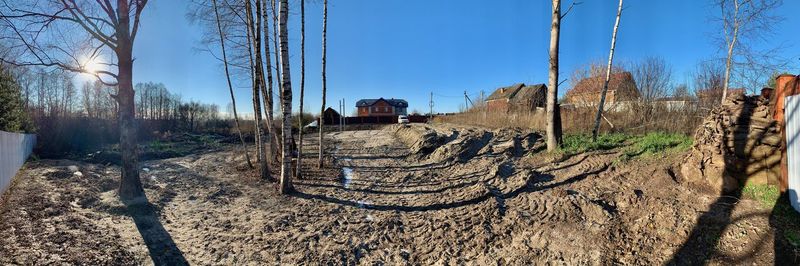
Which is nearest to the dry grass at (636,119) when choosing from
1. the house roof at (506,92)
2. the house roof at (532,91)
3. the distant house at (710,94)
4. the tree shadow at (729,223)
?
the distant house at (710,94)

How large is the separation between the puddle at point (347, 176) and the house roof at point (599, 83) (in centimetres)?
1095

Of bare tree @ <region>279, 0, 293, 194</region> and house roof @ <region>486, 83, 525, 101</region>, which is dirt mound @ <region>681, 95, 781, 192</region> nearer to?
bare tree @ <region>279, 0, 293, 194</region>

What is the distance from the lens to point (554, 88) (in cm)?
910

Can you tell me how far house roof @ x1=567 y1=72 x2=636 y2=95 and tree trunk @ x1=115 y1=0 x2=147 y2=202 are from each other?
52.0 feet

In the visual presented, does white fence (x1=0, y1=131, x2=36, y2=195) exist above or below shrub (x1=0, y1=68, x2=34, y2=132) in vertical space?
below

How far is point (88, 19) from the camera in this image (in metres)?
7.55

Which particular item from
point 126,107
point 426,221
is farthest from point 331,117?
point 426,221

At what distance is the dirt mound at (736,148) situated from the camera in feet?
15.7

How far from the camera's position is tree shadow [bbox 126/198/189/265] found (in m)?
4.75

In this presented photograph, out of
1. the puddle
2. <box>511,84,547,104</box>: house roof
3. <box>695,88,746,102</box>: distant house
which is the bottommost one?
the puddle

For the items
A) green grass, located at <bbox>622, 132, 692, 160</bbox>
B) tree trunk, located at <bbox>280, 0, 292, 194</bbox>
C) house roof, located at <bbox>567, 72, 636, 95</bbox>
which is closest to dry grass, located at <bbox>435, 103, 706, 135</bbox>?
house roof, located at <bbox>567, 72, 636, 95</bbox>

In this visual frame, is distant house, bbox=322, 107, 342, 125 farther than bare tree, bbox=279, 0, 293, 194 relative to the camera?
Yes

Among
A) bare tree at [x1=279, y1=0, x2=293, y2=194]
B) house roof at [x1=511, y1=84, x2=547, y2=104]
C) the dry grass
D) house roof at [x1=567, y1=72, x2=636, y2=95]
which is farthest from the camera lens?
house roof at [x1=511, y1=84, x2=547, y2=104]

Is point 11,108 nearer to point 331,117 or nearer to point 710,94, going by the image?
point 710,94
